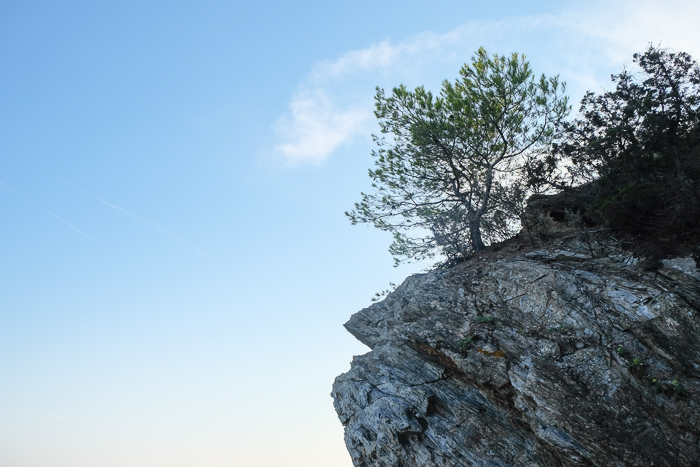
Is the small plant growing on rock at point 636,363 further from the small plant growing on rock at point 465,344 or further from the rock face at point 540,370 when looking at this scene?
the small plant growing on rock at point 465,344

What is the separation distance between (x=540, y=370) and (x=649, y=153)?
10.1m

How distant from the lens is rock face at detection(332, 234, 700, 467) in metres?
12.4

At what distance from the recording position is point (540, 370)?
543 inches

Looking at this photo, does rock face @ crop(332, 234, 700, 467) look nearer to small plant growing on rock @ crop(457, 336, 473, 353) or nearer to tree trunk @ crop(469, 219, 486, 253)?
small plant growing on rock @ crop(457, 336, 473, 353)

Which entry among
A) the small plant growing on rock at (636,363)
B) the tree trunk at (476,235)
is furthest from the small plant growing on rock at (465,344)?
the tree trunk at (476,235)

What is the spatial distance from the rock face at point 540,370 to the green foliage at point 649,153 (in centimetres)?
158

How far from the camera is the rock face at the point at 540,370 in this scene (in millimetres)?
12367

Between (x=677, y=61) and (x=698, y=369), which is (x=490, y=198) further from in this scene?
(x=698, y=369)

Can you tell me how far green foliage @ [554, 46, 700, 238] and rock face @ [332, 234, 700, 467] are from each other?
1.58m

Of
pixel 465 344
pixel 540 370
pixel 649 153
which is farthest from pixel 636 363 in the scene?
pixel 649 153

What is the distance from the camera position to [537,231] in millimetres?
20547

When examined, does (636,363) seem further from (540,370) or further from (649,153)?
(649,153)

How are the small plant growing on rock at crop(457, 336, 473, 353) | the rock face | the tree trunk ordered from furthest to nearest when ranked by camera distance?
the tree trunk
the small plant growing on rock at crop(457, 336, 473, 353)
the rock face

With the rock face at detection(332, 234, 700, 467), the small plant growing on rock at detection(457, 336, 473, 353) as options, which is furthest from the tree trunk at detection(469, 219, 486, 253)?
Result: the small plant growing on rock at detection(457, 336, 473, 353)
